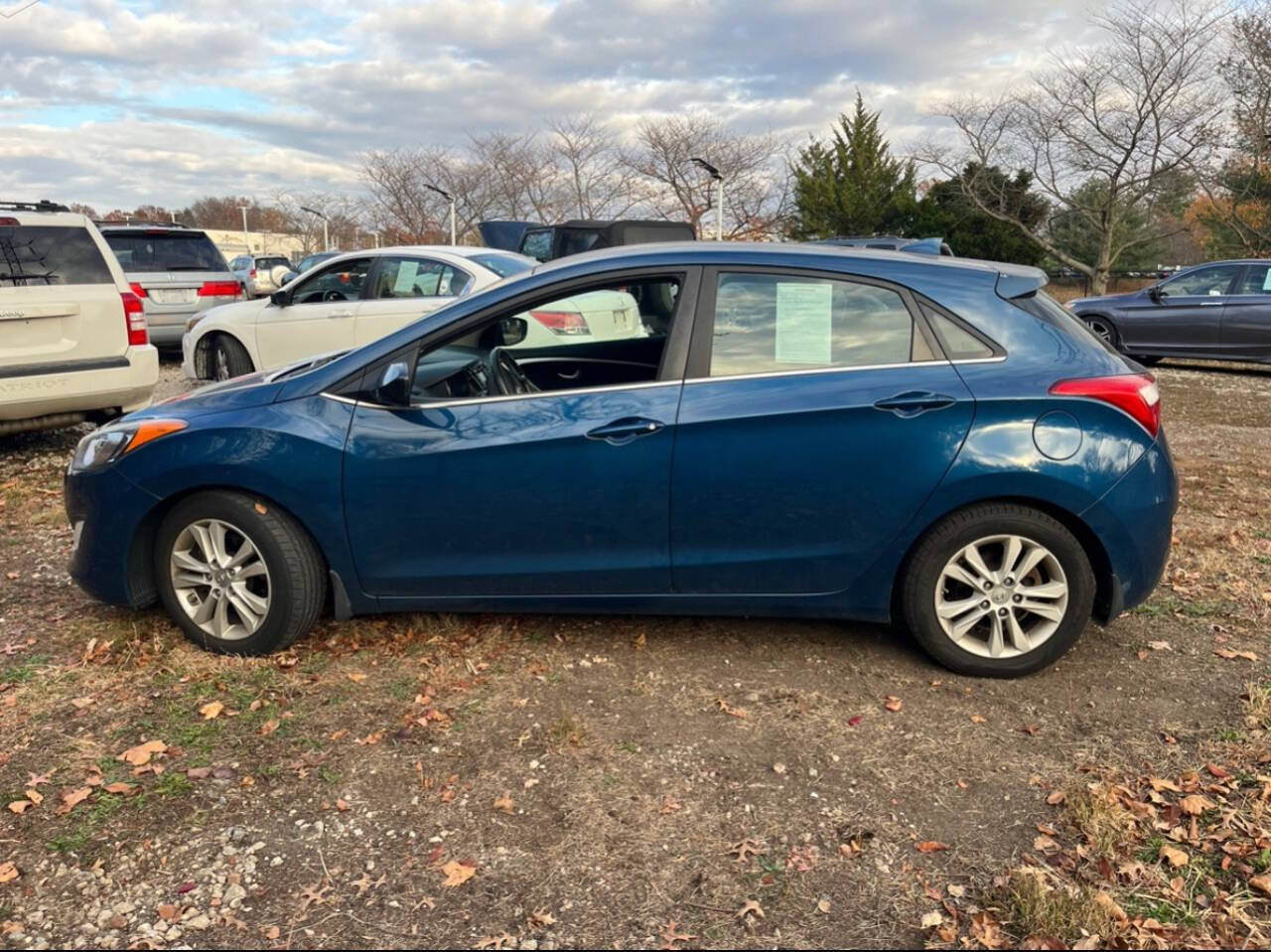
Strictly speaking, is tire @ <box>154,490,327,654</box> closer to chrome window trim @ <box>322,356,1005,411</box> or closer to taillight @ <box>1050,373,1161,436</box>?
chrome window trim @ <box>322,356,1005,411</box>

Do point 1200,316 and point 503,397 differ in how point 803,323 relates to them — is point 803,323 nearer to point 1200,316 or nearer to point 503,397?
point 503,397

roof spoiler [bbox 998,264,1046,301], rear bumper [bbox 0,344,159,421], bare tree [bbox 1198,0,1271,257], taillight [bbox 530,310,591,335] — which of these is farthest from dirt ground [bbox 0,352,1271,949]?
bare tree [bbox 1198,0,1271,257]

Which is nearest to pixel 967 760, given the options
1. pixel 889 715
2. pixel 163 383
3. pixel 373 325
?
pixel 889 715

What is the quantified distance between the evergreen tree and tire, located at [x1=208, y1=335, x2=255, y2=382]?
2837 centimetres

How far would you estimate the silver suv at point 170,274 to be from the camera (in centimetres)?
1171

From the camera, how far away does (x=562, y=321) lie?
4.16 metres

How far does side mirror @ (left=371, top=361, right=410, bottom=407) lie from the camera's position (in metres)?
3.46

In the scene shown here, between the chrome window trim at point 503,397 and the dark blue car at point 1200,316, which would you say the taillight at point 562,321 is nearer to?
the chrome window trim at point 503,397

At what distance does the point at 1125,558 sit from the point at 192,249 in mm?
12058

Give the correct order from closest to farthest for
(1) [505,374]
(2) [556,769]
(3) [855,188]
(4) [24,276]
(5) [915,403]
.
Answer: (2) [556,769], (5) [915,403], (1) [505,374], (4) [24,276], (3) [855,188]

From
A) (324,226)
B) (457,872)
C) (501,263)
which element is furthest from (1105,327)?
(324,226)

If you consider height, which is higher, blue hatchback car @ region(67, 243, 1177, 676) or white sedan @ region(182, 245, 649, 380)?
white sedan @ region(182, 245, 649, 380)

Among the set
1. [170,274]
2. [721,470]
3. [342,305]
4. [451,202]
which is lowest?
[721,470]

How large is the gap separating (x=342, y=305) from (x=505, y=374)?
16.7 ft
